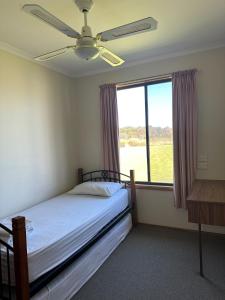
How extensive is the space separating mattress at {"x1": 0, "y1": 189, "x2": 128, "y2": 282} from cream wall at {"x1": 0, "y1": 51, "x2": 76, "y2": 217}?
0.97 feet

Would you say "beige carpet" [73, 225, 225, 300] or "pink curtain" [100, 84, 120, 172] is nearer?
"beige carpet" [73, 225, 225, 300]

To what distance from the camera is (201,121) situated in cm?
321

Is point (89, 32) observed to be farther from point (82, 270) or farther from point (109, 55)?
point (82, 270)

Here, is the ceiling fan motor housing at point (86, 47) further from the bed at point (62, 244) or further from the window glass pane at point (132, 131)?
the window glass pane at point (132, 131)

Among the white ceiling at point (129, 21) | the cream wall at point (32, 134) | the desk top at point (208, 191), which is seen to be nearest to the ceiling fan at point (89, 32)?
the white ceiling at point (129, 21)

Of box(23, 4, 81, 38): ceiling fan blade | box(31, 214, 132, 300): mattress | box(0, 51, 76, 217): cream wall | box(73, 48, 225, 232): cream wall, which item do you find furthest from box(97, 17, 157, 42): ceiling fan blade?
box(31, 214, 132, 300): mattress

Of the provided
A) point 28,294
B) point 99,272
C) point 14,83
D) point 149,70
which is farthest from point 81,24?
point 99,272

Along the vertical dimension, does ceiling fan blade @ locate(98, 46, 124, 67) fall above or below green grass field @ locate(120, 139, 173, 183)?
above

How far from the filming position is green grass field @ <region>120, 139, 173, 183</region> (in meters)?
3.55

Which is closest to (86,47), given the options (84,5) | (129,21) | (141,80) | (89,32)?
(89,32)

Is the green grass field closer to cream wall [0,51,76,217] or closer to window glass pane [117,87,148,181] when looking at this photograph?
window glass pane [117,87,148,181]

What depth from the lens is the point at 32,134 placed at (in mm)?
3213

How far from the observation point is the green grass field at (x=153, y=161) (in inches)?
140

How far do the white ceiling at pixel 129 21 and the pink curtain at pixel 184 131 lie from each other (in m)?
0.48
